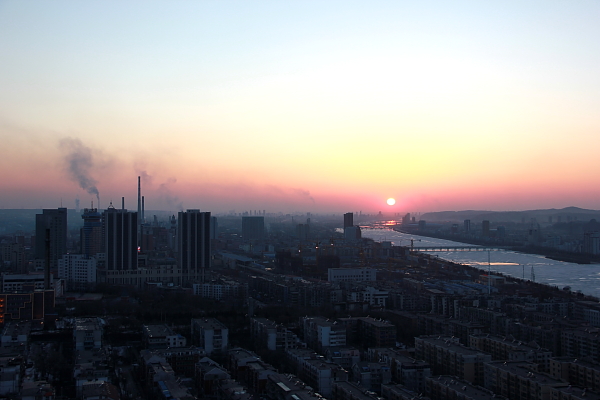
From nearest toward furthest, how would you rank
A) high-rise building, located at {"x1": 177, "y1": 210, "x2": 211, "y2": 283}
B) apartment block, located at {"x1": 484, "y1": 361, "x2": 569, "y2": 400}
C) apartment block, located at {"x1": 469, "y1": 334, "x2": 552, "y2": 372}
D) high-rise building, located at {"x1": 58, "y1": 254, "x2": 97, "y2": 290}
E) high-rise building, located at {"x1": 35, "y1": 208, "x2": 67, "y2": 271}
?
apartment block, located at {"x1": 484, "y1": 361, "x2": 569, "y2": 400}, apartment block, located at {"x1": 469, "y1": 334, "x2": 552, "y2": 372}, high-rise building, located at {"x1": 58, "y1": 254, "x2": 97, "y2": 290}, high-rise building, located at {"x1": 177, "y1": 210, "x2": 211, "y2": 283}, high-rise building, located at {"x1": 35, "y1": 208, "x2": 67, "y2": 271}

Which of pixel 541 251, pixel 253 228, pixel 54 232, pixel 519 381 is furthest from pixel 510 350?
pixel 253 228

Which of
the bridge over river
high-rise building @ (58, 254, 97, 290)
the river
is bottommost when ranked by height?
the river

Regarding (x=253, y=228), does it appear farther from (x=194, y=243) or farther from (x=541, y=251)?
(x=194, y=243)

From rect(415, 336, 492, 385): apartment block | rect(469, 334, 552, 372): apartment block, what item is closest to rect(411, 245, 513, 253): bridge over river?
rect(469, 334, 552, 372): apartment block

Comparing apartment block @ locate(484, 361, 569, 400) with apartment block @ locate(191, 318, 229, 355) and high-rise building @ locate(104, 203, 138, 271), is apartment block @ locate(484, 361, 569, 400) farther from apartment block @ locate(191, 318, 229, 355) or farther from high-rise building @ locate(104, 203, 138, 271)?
high-rise building @ locate(104, 203, 138, 271)

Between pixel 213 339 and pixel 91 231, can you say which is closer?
pixel 213 339

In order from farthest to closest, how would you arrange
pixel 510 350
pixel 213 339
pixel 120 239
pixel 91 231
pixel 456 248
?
pixel 456 248 < pixel 91 231 < pixel 120 239 < pixel 213 339 < pixel 510 350
